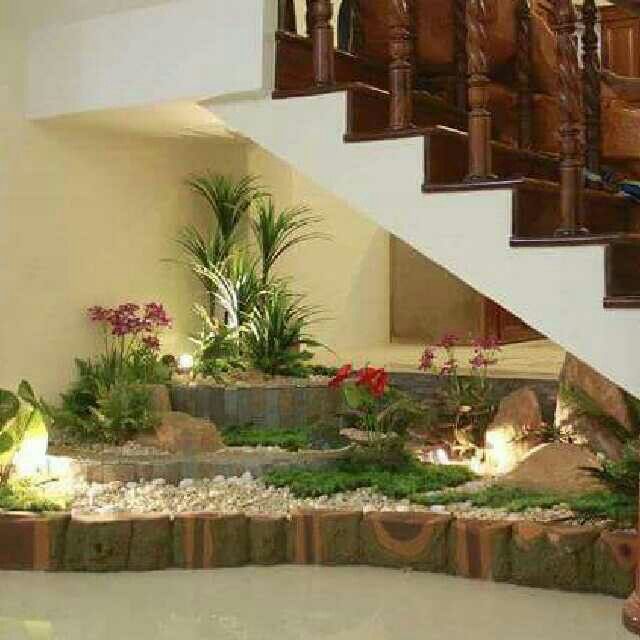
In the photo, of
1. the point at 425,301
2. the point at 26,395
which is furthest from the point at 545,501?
the point at 425,301

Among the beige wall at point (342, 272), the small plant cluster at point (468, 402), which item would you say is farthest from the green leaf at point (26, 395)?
the beige wall at point (342, 272)

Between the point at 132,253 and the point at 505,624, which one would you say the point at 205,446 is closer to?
the point at 132,253

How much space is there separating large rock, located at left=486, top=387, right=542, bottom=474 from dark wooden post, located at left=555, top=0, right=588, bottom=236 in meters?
2.02

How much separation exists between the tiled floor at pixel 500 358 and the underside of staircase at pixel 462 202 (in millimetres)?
1902

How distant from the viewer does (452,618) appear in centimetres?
310

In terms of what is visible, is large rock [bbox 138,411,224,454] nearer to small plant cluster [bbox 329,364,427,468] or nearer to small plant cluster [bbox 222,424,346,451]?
small plant cluster [bbox 222,424,346,451]

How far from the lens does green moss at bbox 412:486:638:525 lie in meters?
3.48

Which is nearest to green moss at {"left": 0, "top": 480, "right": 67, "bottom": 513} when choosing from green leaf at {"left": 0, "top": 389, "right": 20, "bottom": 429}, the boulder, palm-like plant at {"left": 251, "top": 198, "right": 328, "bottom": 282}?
green leaf at {"left": 0, "top": 389, "right": 20, "bottom": 429}

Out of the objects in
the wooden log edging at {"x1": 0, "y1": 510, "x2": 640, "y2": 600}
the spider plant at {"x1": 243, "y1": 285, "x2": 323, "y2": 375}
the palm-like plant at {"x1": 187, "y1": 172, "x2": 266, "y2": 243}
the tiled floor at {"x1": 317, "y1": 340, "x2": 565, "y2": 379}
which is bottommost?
the wooden log edging at {"x1": 0, "y1": 510, "x2": 640, "y2": 600}

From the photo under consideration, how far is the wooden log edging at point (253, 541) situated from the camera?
353 cm

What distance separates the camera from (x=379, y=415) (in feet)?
15.0

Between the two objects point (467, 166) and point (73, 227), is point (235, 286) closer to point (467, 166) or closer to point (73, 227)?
point (73, 227)

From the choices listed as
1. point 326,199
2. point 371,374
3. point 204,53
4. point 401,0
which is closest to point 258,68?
point 204,53

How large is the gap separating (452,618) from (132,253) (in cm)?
281
